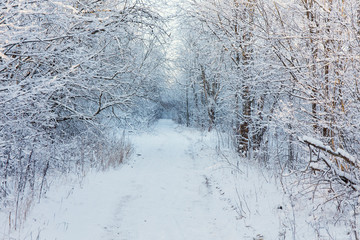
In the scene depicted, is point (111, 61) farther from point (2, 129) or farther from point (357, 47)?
point (357, 47)

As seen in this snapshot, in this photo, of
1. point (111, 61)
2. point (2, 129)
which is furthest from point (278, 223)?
point (111, 61)

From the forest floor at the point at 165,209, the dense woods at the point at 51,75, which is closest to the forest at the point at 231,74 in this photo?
the dense woods at the point at 51,75

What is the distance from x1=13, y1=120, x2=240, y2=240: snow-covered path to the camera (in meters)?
3.87

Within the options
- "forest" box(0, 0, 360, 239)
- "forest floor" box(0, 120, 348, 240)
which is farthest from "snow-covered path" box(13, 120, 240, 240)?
"forest" box(0, 0, 360, 239)

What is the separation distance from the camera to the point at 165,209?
502 cm

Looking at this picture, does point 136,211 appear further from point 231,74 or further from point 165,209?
point 231,74

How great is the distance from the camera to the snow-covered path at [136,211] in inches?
152

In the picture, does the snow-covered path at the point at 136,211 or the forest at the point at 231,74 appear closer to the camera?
the forest at the point at 231,74

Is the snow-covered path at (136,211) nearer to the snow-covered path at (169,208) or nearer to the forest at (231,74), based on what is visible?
the snow-covered path at (169,208)

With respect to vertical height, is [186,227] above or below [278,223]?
below

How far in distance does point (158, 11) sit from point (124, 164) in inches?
198

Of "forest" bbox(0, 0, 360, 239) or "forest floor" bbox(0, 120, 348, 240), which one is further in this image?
"forest floor" bbox(0, 120, 348, 240)

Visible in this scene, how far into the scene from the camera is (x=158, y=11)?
21.7 ft

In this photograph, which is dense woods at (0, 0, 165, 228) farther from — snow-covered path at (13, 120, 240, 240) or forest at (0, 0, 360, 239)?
snow-covered path at (13, 120, 240, 240)
